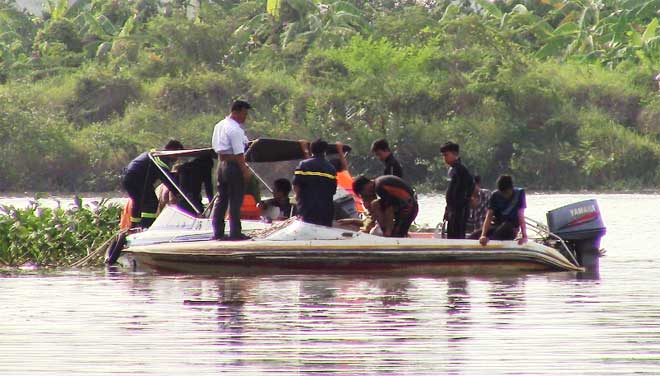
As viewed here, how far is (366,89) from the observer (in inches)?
2056

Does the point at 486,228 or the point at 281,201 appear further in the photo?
the point at 281,201

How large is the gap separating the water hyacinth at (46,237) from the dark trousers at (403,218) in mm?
4034

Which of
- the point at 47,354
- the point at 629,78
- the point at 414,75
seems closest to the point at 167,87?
the point at 414,75

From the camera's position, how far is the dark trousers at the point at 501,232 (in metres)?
16.2

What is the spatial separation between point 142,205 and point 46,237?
1.29 metres

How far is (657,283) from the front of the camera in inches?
627

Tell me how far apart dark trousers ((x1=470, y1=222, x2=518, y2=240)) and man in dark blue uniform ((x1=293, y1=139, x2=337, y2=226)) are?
147 cm

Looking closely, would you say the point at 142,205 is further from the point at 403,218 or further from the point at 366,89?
the point at 366,89

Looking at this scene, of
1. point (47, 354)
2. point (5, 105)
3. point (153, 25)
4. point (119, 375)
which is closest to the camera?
point (119, 375)

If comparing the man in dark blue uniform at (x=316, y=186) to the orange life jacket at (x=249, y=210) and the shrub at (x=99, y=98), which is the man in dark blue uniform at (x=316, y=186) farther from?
the shrub at (x=99, y=98)

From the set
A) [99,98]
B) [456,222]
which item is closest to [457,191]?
[456,222]

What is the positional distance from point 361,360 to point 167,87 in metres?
44.9

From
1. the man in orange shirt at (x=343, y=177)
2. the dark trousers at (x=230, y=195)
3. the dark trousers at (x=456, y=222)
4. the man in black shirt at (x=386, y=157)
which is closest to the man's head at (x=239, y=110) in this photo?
the dark trousers at (x=230, y=195)

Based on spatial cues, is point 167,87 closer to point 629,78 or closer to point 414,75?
point 414,75
